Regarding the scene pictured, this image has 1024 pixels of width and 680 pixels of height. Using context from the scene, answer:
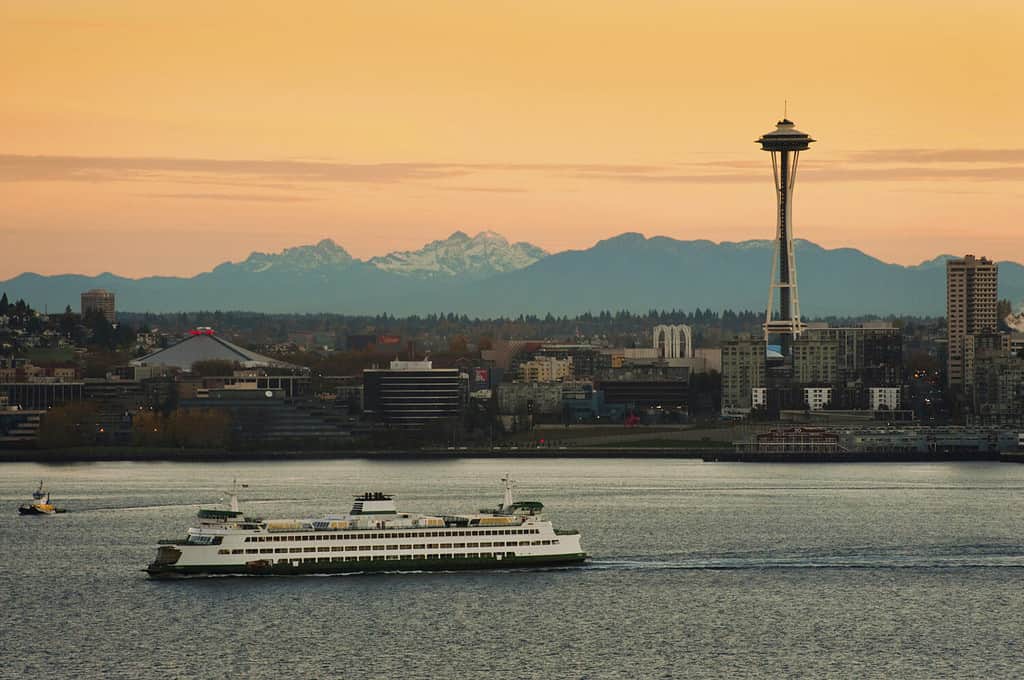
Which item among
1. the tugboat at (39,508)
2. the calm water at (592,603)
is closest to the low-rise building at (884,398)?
the calm water at (592,603)

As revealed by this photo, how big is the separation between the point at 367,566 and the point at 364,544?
490 mm

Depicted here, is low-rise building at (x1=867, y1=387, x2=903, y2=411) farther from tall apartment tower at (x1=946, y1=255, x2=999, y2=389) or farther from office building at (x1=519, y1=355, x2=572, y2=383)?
office building at (x1=519, y1=355, x2=572, y2=383)

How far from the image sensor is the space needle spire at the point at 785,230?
5906 inches

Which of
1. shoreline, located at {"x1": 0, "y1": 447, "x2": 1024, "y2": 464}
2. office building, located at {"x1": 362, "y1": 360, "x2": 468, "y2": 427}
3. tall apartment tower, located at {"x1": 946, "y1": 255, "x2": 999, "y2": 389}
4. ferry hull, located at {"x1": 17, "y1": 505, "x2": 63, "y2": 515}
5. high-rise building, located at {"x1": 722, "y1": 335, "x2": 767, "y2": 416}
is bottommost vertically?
ferry hull, located at {"x1": 17, "y1": 505, "x2": 63, "y2": 515}

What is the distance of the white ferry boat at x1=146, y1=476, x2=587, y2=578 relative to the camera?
157 ft

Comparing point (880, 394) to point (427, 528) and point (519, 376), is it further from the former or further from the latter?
point (427, 528)

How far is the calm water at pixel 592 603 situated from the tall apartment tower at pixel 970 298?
299 ft

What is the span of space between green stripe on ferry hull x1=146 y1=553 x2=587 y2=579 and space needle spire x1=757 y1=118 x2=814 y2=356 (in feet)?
339

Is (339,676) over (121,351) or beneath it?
beneath

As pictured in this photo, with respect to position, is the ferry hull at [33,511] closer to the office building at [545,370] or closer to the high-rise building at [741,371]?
the high-rise building at [741,371]

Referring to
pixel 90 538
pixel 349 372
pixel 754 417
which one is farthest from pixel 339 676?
pixel 349 372

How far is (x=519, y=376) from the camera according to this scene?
170750 millimetres

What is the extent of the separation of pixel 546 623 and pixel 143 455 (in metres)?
66.3

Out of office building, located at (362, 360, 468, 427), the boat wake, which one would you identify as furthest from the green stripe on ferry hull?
office building, located at (362, 360, 468, 427)
